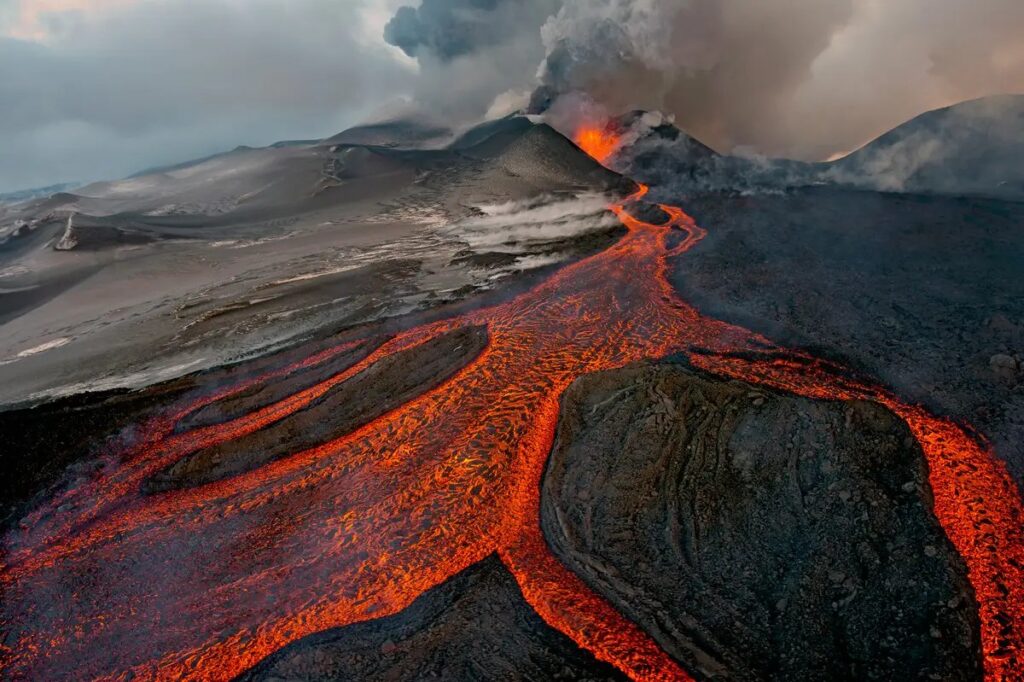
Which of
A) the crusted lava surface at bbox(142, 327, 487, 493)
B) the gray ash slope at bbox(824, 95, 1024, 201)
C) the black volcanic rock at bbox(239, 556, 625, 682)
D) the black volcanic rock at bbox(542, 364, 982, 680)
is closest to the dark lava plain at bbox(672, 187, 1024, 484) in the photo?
the black volcanic rock at bbox(542, 364, 982, 680)

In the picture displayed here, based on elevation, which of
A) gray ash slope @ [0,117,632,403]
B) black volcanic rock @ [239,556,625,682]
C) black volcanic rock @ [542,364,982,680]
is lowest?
black volcanic rock @ [239,556,625,682]

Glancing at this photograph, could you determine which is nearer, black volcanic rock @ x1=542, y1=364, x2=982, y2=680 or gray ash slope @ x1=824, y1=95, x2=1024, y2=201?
black volcanic rock @ x1=542, y1=364, x2=982, y2=680

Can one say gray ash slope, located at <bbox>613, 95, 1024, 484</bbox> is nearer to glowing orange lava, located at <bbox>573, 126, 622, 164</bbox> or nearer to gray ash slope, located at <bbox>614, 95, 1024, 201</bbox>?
gray ash slope, located at <bbox>614, 95, 1024, 201</bbox>

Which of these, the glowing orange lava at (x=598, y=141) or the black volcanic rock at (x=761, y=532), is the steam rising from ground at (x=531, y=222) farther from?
the glowing orange lava at (x=598, y=141)

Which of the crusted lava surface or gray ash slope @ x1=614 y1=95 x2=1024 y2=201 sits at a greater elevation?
gray ash slope @ x1=614 y1=95 x2=1024 y2=201

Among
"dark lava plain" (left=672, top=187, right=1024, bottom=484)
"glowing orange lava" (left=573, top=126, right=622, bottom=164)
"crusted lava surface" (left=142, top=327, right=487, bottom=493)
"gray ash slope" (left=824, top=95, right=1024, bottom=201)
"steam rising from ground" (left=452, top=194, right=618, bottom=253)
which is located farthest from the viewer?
"glowing orange lava" (left=573, top=126, right=622, bottom=164)

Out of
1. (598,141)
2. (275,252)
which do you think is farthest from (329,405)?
(598,141)
